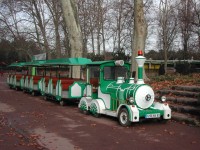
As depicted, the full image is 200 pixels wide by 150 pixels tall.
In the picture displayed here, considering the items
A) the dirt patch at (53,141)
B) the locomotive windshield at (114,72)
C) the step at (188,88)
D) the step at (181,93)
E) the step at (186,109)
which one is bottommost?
the dirt patch at (53,141)

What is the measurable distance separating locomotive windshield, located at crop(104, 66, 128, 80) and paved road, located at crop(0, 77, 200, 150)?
59.7 inches

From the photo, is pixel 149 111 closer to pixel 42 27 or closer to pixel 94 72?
pixel 94 72

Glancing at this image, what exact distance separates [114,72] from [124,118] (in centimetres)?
228

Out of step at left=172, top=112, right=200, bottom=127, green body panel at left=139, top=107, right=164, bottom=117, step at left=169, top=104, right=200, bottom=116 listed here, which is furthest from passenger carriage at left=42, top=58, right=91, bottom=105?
green body panel at left=139, top=107, right=164, bottom=117

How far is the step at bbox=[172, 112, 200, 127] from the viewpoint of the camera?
9850 mm

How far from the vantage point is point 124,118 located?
989 cm

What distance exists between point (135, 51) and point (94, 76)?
5.62 metres

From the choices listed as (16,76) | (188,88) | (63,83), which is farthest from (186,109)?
(16,76)

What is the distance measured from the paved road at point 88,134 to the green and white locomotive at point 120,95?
0.36m

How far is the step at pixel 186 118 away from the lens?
32.3 feet

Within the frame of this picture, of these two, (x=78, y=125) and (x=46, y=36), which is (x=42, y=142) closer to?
(x=78, y=125)

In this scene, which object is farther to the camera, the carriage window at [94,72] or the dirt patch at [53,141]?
the carriage window at [94,72]

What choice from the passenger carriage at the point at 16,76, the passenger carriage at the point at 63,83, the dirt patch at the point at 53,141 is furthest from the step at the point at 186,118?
the passenger carriage at the point at 16,76

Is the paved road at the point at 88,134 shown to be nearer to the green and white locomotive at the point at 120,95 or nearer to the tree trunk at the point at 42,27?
the green and white locomotive at the point at 120,95
